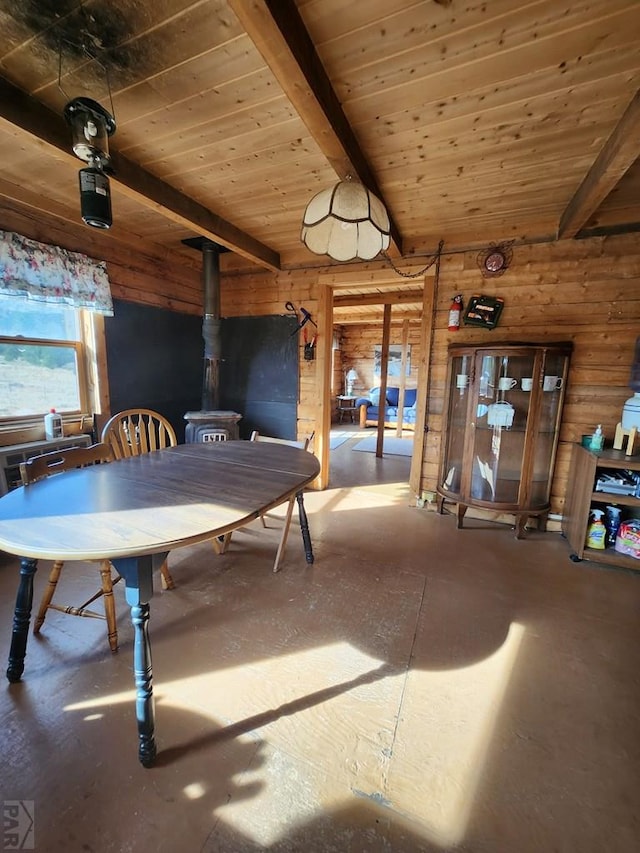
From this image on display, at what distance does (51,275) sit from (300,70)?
2.22 meters

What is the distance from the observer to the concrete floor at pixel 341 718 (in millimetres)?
981

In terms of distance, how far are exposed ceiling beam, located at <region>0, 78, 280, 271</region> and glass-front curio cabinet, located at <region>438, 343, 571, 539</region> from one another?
1.98 m

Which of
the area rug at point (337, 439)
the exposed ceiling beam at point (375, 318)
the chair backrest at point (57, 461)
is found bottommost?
the area rug at point (337, 439)

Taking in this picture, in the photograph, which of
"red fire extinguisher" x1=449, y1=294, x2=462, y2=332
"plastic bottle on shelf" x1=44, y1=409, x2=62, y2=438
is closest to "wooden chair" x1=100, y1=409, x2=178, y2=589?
"plastic bottle on shelf" x1=44, y1=409, x2=62, y2=438

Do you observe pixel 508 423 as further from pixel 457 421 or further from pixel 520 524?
pixel 520 524

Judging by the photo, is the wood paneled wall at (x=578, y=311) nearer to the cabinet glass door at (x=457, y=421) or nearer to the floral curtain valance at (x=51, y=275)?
the cabinet glass door at (x=457, y=421)

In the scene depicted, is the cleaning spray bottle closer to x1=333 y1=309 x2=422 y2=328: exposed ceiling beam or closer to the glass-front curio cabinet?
the glass-front curio cabinet

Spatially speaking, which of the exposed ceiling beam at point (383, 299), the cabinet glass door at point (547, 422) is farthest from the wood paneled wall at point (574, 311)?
the exposed ceiling beam at point (383, 299)

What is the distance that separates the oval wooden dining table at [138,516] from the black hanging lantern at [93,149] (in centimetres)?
109

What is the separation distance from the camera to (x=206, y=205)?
2.52 m

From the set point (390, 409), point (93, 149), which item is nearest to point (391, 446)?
point (390, 409)

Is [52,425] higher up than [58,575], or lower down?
higher up

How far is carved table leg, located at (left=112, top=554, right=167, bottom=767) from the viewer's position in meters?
1.05

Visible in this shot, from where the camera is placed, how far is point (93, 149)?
4.50 ft
